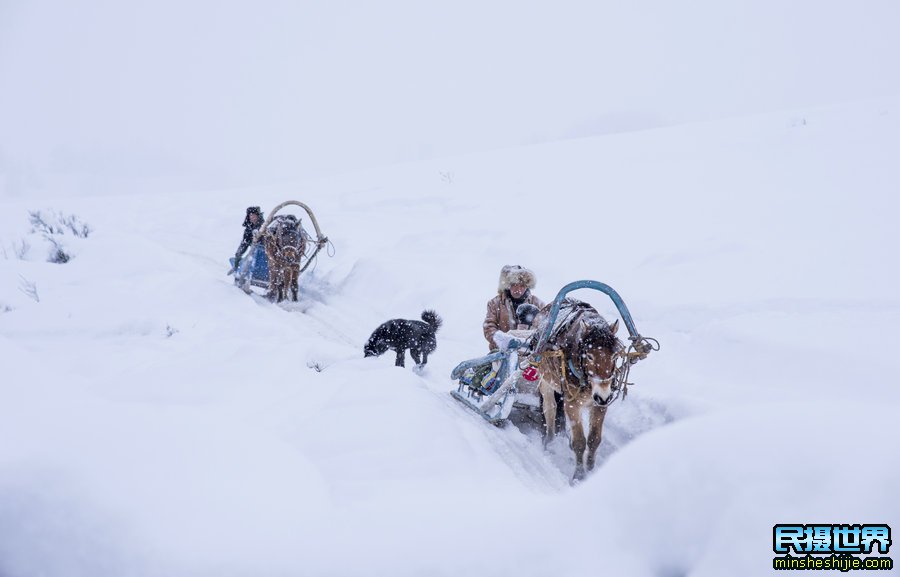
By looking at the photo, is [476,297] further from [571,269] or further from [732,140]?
[732,140]

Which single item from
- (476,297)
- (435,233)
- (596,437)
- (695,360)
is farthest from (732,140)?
(596,437)

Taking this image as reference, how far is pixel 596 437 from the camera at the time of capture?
14.3 ft

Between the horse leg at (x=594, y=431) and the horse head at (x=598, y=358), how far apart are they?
0.19 m

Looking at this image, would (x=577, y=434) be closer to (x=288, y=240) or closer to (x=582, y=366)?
(x=582, y=366)

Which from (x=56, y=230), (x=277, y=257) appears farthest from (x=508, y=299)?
(x=56, y=230)

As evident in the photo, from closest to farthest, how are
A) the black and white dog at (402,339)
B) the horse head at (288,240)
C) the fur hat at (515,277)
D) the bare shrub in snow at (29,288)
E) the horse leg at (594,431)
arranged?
the horse leg at (594,431) → the fur hat at (515,277) → the black and white dog at (402,339) → the bare shrub in snow at (29,288) → the horse head at (288,240)

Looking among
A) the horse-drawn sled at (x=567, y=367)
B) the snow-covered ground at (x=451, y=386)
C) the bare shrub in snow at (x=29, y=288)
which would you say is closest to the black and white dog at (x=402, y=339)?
the snow-covered ground at (x=451, y=386)

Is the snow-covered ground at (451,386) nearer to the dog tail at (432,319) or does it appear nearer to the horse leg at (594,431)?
the horse leg at (594,431)

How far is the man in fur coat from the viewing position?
18.4 feet

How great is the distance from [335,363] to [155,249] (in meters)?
7.10

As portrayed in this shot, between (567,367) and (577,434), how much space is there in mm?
596

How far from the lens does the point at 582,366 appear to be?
405cm

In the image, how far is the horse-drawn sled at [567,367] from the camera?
3982 mm

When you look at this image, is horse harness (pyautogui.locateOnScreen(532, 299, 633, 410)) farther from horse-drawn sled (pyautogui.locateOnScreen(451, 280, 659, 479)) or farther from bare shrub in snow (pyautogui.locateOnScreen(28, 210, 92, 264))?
bare shrub in snow (pyautogui.locateOnScreen(28, 210, 92, 264))
